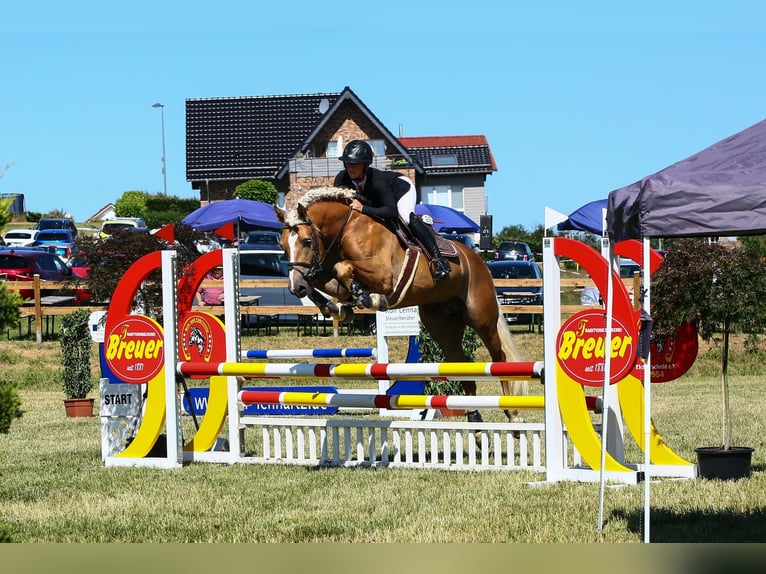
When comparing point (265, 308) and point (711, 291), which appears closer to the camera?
point (711, 291)

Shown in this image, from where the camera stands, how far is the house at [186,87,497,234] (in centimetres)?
4716

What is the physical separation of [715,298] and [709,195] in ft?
10.4

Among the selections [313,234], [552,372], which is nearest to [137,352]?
[313,234]

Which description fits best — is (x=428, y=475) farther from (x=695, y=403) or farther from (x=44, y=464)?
(x=695, y=403)

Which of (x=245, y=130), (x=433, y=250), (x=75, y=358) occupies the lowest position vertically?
(x=75, y=358)

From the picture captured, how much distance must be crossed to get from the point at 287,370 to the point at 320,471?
748mm

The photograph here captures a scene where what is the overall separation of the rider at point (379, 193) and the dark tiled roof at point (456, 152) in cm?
4186

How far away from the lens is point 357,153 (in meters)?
7.72

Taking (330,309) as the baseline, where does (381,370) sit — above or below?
below

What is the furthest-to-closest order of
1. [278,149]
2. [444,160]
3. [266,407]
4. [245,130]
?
[444,160] < [245,130] < [278,149] < [266,407]

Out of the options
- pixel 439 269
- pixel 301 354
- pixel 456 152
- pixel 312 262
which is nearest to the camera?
pixel 312 262

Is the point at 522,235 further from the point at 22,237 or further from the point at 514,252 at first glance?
the point at 22,237

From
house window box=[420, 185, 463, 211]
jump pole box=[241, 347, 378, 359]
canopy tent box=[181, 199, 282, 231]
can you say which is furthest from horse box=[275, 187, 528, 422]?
house window box=[420, 185, 463, 211]

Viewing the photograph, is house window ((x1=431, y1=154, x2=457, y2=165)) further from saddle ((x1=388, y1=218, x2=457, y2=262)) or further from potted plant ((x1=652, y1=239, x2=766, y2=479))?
saddle ((x1=388, y1=218, x2=457, y2=262))
